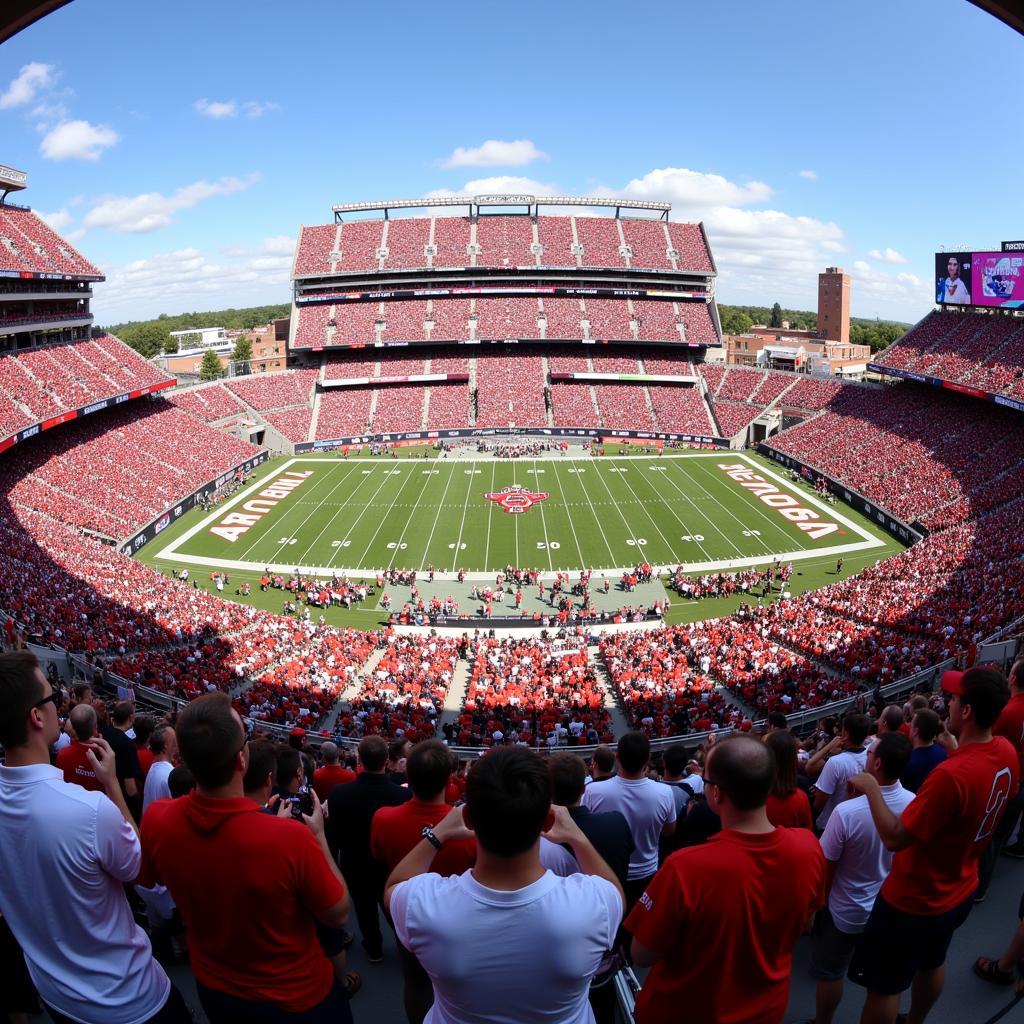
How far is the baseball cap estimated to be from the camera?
12.7ft

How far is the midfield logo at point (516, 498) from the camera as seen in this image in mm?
37750

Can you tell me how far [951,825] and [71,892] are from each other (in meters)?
3.79

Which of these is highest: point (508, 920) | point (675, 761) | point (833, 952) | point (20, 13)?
point (20, 13)

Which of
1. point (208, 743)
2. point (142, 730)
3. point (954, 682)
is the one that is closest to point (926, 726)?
point (954, 682)

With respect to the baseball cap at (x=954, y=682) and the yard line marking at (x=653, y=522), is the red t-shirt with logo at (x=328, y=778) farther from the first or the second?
the yard line marking at (x=653, y=522)

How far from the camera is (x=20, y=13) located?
4.62 meters

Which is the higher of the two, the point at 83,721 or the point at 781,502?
the point at 83,721

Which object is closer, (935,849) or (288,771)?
(935,849)

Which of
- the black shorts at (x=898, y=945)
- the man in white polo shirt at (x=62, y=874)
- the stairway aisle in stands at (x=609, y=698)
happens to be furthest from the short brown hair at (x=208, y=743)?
the stairway aisle in stands at (x=609, y=698)

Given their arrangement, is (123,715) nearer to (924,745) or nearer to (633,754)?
(633,754)

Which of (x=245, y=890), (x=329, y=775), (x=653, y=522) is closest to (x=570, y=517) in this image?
(x=653, y=522)

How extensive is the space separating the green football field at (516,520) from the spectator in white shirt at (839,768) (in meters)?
24.4

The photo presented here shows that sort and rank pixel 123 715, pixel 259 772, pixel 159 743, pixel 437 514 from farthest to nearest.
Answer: pixel 437 514
pixel 123 715
pixel 159 743
pixel 259 772

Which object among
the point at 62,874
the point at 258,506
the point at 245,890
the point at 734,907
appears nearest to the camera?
the point at 734,907
